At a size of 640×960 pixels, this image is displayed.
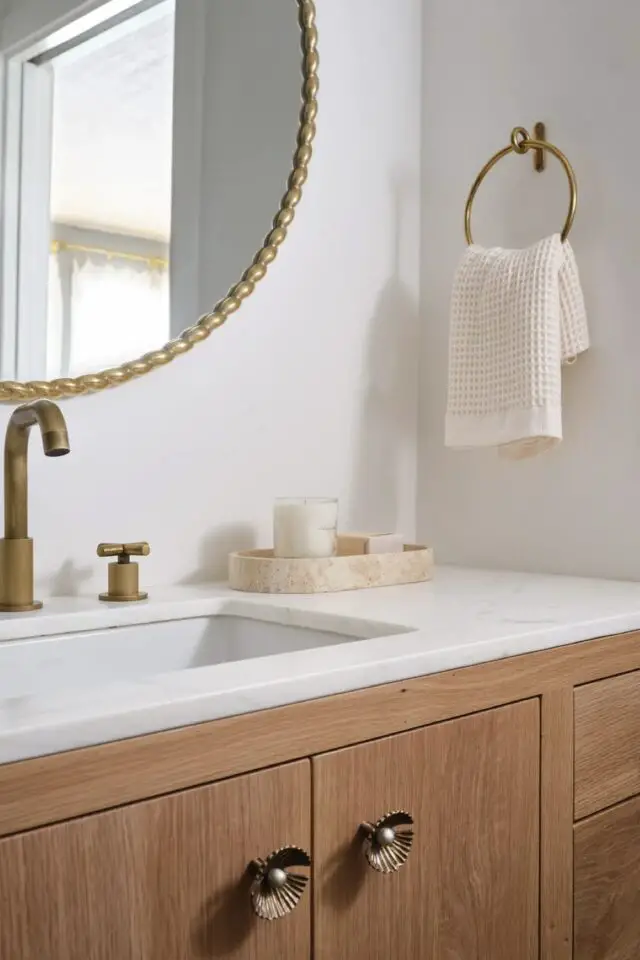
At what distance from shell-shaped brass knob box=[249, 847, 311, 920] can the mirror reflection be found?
2.14 ft

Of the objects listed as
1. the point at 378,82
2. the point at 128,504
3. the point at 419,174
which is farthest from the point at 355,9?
the point at 128,504

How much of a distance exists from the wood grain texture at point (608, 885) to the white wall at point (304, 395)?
23.5 inches

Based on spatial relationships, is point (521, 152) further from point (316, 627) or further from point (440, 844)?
point (440, 844)

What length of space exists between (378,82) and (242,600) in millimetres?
917

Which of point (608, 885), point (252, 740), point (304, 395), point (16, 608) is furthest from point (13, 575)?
point (608, 885)

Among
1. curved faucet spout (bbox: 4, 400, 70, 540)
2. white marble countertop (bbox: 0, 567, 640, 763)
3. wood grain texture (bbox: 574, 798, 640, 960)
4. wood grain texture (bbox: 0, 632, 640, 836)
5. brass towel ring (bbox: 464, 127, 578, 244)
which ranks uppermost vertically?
brass towel ring (bbox: 464, 127, 578, 244)

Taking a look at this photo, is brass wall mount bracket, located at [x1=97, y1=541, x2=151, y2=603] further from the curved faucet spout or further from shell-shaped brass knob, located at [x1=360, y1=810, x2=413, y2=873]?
shell-shaped brass knob, located at [x1=360, y1=810, x2=413, y2=873]

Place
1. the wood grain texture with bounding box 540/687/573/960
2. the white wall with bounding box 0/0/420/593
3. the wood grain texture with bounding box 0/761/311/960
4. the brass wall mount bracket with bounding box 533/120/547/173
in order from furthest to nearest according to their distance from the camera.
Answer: the brass wall mount bracket with bounding box 533/120/547/173 → the white wall with bounding box 0/0/420/593 → the wood grain texture with bounding box 540/687/573/960 → the wood grain texture with bounding box 0/761/311/960

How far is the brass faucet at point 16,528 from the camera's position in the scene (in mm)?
1033

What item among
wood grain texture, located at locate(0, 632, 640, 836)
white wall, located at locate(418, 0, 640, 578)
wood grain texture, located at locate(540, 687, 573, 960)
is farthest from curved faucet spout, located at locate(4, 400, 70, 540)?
white wall, located at locate(418, 0, 640, 578)

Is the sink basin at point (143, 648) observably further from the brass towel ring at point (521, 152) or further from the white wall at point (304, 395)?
the brass towel ring at point (521, 152)

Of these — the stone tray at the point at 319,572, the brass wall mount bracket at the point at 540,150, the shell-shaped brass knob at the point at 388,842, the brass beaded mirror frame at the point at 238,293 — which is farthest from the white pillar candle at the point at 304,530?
the brass wall mount bracket at the point at 540,150

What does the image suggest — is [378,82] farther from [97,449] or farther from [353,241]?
[97,449]

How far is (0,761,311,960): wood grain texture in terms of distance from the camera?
58 cm
